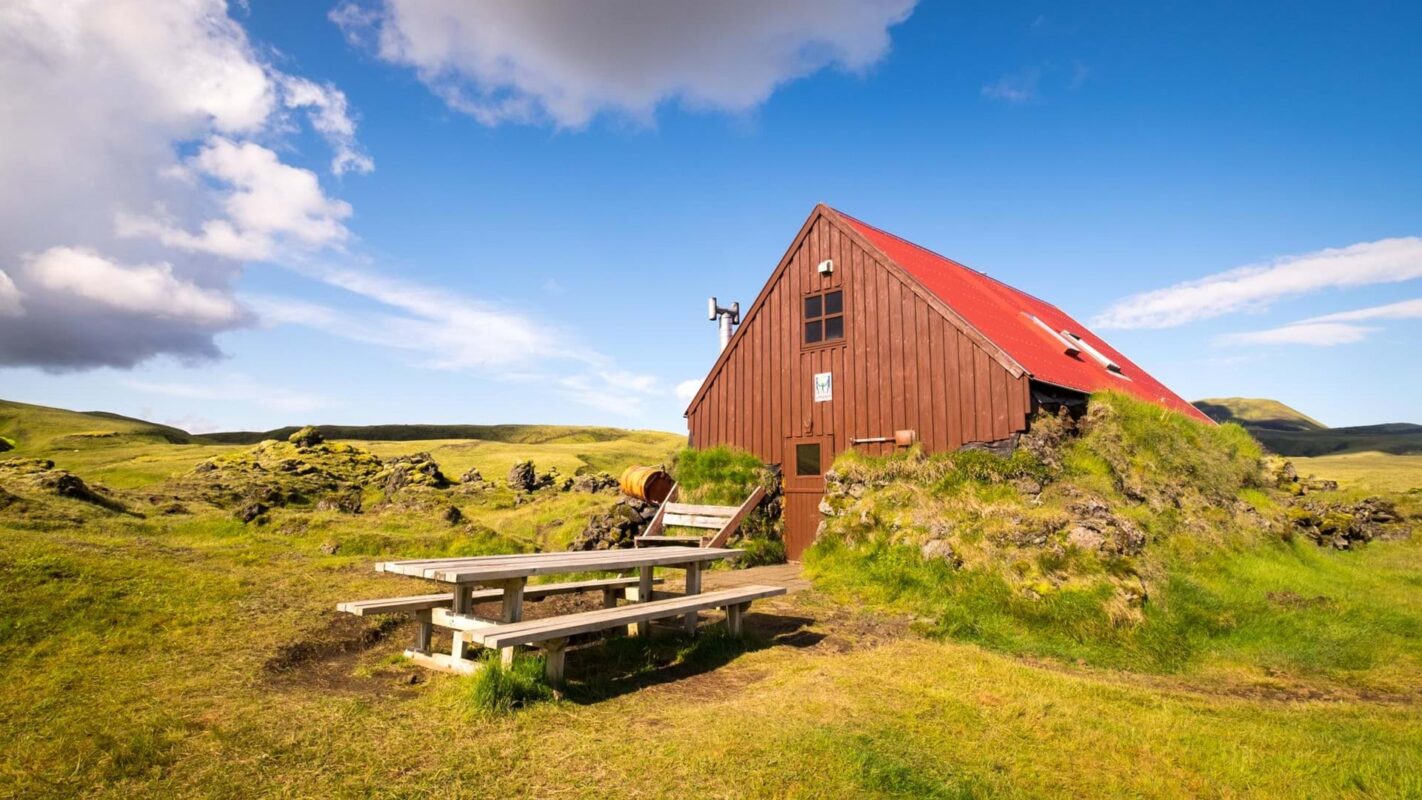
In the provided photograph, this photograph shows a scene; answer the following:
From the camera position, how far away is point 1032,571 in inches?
450

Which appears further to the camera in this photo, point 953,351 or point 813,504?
point 813,504

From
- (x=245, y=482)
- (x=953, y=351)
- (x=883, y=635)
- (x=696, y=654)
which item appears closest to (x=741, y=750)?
(x=696, y=654)

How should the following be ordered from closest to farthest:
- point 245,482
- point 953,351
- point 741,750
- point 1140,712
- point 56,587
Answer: point 741,750 → point 1140,712 → point 56,587 → point 953,351 → point 245,482

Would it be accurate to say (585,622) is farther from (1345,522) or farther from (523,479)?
(523,479)

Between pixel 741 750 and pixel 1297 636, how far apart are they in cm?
993

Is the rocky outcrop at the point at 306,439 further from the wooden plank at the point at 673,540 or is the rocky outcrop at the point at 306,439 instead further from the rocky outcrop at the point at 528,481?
the wooden plank at the point at 673,540

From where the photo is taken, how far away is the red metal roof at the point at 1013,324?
16.6 meters

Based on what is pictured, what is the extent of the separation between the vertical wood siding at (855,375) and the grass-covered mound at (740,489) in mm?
650

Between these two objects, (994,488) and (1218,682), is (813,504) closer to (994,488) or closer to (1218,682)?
(994,488)

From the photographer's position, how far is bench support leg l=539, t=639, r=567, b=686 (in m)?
6.88

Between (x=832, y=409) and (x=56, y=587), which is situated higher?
(x=832, y=409)

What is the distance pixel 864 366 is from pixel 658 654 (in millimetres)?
10753

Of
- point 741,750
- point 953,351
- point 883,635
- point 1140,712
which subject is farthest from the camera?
point 953,351

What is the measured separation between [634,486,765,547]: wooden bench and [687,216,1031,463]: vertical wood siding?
214 centimetres
